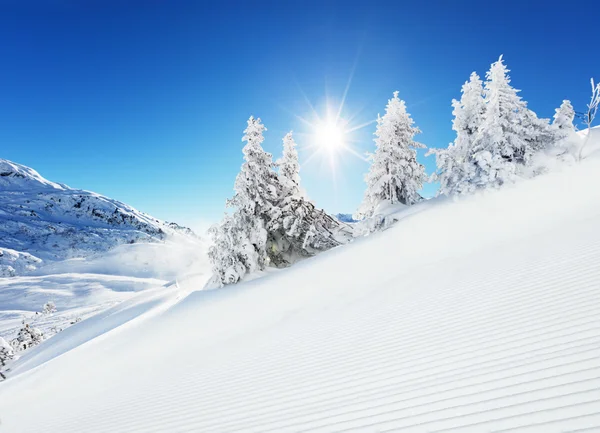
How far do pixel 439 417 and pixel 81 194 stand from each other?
8341 inches

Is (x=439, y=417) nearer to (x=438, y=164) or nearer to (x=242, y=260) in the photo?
(x=242, y=260)

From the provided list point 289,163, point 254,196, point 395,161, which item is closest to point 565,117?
point 395,161

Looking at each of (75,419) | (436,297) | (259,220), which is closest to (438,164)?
(259,220)

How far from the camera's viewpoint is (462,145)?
17281 mm

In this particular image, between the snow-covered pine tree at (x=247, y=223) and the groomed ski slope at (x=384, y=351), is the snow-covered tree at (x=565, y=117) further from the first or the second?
the snow-covered pine tree at (x=247, y=223)

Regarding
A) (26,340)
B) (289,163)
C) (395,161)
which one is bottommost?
(26,340)

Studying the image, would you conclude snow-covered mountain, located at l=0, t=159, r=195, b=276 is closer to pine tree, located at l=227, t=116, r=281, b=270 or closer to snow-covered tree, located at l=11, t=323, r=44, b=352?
snow-covered tree, located at l=11, t=323, r=44, b=352

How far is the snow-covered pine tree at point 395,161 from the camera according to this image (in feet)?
65.0

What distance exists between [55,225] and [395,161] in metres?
159

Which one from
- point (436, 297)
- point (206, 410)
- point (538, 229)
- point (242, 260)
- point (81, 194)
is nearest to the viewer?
point (206, 410)

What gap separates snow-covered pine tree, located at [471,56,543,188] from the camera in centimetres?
1527

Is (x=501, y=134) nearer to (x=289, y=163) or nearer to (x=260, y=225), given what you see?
(x=289, y=163)

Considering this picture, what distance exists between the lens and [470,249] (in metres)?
11.1

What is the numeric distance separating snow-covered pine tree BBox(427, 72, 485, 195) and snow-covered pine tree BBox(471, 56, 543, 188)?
654 millimetres
